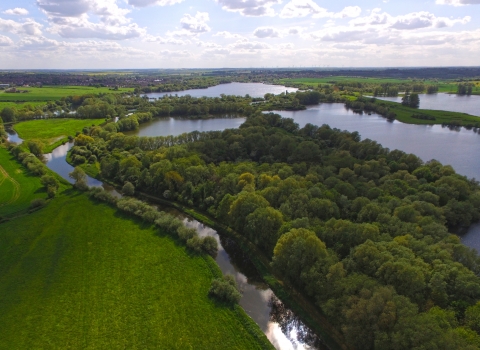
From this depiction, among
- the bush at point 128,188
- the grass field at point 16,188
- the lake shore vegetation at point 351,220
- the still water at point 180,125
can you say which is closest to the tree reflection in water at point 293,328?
the lake shore vegetation at point 351,220

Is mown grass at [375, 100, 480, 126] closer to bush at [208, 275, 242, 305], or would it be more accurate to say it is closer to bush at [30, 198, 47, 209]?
bush at [208, 275, 242, 305]

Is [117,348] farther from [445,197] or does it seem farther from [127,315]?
[445,197]

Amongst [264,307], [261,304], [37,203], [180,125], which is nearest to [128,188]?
[37,203]

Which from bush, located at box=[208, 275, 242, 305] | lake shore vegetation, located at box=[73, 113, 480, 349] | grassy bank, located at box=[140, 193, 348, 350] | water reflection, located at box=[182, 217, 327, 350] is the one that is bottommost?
water reflection, located at box=[182, 217, 327, 350]

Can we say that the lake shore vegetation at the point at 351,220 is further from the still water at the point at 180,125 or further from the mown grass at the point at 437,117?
the mown grass at the point at 437,117

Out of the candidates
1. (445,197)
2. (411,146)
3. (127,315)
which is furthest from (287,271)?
(411,146)

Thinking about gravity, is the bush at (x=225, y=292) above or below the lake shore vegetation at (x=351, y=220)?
below

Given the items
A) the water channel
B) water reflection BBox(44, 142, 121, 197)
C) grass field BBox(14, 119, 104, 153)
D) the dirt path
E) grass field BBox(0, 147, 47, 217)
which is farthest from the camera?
grass field BBox(14, 119, 104, 153)

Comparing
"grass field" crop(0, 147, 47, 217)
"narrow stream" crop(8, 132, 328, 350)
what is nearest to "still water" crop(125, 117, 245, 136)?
"grass field" crop(0, 147, 47, 217)
